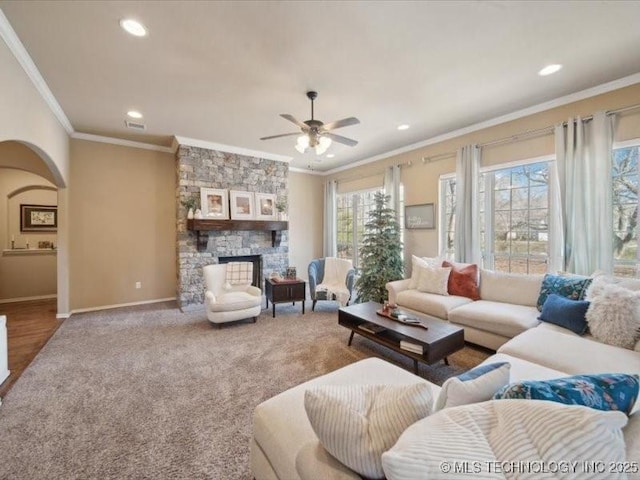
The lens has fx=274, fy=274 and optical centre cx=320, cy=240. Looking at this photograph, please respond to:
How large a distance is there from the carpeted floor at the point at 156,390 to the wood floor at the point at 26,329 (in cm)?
11

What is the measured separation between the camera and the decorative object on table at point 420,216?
474cm

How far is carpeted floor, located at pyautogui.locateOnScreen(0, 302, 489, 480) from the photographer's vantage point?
1.64m

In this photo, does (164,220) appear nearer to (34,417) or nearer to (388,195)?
(34,417)

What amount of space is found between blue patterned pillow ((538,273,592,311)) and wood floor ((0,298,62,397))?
5.13 metres

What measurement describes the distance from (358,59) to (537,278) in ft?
10.2

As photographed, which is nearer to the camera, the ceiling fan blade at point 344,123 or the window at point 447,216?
the ceiling fan blade at point 344,123

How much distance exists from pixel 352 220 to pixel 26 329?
5803 mm

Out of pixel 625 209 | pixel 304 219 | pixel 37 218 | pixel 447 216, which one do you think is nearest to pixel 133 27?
pixel 447 216

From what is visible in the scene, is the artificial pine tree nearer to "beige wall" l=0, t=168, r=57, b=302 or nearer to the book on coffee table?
the book on coffee table

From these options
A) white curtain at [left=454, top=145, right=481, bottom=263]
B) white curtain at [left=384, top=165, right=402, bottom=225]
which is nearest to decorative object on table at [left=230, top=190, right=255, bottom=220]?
white curtain at [left=384, top=165, right=402, bottom=225]

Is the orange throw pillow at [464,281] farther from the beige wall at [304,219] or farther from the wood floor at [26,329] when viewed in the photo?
the wood floor at [26,329]

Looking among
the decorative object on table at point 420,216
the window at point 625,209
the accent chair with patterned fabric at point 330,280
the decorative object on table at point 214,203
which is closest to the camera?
the window at point 625,209

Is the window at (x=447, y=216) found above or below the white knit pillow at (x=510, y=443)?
Result: above

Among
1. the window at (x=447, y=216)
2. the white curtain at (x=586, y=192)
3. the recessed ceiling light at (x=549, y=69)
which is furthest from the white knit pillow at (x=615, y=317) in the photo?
the window at (x=447, y=216)
